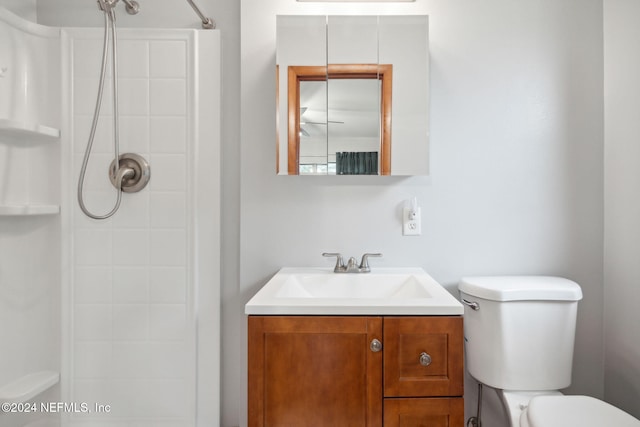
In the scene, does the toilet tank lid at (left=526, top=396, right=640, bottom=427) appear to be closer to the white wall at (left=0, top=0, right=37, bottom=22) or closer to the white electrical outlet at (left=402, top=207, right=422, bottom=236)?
the white electrical outlet at (left=402, top=207, right=422, bottom=236)

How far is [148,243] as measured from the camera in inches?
65.3

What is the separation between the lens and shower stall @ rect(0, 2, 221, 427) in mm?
1628

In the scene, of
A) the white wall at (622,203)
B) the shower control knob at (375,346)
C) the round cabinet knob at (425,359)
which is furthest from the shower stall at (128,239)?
the white wall at (622,203)

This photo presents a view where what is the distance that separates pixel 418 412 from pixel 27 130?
173 cm

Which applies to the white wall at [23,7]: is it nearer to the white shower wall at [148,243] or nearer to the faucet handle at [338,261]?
the white shower wall at [148,243]

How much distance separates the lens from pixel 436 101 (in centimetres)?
165

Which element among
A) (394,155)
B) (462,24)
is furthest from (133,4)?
(462,24)

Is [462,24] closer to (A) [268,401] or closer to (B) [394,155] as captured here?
(B) [394,155]

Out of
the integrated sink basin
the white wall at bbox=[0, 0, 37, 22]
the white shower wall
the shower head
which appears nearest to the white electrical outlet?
the integrated sink basin

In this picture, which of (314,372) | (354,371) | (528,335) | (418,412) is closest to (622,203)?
(528,335)

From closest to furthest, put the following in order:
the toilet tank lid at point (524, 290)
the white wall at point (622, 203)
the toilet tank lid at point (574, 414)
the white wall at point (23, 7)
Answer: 1. the toilet tank lid at point (574, 414)
2. the toilet tank lid at point (524, 290)
3. the white wall at point (622, 203)
4. the white wall at point (23, 7)

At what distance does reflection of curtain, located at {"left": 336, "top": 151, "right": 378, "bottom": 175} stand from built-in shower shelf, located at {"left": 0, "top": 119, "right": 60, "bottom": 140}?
3.98ft

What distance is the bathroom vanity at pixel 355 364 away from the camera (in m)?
1.09

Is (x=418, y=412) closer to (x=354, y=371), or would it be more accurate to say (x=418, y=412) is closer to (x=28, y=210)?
(x=354, y=371)
